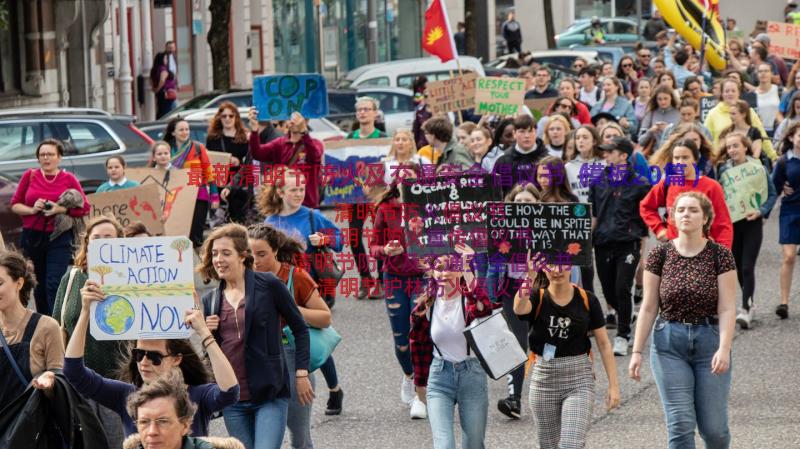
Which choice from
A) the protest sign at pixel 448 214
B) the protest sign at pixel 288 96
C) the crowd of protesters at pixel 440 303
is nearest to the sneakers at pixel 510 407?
the crowd of protesters at pixel 440 303

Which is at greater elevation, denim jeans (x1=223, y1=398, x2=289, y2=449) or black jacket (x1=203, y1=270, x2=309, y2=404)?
black jacket (x1=203, y1=270, x2=309, y2=404)

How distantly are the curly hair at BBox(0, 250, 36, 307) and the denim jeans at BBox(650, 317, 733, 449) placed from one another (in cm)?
301

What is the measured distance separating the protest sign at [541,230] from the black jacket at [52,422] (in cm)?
285

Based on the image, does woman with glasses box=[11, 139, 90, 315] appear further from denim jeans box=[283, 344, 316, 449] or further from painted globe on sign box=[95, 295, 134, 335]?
painted globe on sign box=[95, 295, 134, 335]

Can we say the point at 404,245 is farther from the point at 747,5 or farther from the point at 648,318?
the point at 747,5

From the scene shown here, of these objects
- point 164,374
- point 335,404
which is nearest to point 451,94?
point 335,404

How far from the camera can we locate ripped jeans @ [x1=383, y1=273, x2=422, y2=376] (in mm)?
9781

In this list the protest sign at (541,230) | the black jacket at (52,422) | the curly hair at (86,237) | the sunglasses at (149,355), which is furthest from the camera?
the protest sign at (541,230)

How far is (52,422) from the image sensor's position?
20.3 ft

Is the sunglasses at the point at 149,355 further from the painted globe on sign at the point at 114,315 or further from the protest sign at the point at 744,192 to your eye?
the protest sign at the point at 744,192

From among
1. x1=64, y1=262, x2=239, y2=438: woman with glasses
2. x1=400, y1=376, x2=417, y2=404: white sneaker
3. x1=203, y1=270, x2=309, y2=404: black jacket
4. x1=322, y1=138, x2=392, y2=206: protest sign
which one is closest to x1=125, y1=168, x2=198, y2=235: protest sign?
x1=322, y1=138, x2=392, y2=206: protest sign

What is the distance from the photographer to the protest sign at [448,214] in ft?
29.3

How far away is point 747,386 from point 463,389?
11.1 feet

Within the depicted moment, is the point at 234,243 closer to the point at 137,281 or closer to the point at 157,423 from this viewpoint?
the point at 137,281
